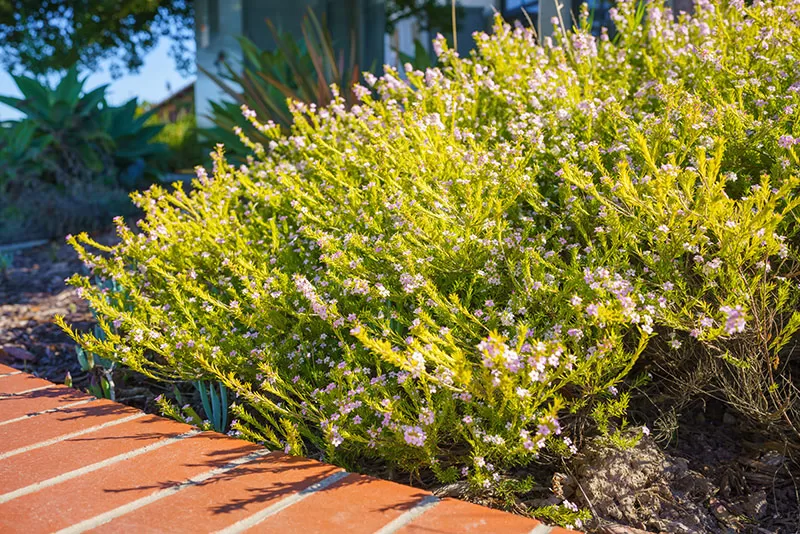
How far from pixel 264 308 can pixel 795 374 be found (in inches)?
68.6

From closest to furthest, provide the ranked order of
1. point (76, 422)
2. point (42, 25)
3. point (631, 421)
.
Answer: point (76, 422)
point (631, 421)
point (42, 25)

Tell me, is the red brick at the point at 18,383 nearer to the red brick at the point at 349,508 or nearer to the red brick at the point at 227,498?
the red brick at the point at 227,498

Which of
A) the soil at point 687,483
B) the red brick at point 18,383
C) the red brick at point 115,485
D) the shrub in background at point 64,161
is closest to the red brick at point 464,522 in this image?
the soil at point 687,483

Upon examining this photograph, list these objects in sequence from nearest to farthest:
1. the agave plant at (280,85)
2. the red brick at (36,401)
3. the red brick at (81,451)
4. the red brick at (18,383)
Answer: the red brick at (81,451)
the red brick at (36,401)
the red brick at (18,383)
the agave plant at (280,85)

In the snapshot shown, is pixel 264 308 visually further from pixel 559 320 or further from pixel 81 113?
pixel 81 113

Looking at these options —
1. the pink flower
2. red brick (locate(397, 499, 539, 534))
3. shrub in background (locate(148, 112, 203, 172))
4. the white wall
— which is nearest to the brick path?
red brick (locate(397, 499, 539, 534))

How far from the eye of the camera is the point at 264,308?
94.0 inches

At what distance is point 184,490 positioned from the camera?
1768 millimetres

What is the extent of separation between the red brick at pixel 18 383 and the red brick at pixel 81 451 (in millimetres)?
607

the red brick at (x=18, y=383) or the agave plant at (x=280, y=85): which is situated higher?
the agave plant at (x=280, y=85)

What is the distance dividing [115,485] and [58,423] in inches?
21.1

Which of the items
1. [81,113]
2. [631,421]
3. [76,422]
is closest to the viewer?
[76,422]

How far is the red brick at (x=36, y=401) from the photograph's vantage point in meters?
2.35

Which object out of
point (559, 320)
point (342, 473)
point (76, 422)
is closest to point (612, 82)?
point (559, 320)
